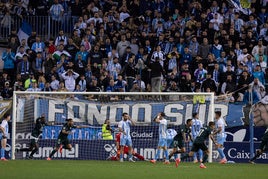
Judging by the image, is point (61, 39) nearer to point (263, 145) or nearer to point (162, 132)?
point (162, 132)

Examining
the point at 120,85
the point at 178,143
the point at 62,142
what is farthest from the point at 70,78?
the point at 178,143

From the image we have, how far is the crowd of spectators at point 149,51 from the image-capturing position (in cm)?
3338

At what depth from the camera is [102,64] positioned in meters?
34.2

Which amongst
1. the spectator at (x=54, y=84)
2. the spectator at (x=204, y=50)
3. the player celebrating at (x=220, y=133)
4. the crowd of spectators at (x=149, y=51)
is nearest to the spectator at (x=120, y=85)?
the crowd of spectators at (x=149, y=51)

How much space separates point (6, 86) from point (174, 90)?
22.2ft

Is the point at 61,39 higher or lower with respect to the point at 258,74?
higher

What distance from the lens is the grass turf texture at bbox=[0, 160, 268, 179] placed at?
22458mm

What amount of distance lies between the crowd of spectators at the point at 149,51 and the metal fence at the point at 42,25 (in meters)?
0.36

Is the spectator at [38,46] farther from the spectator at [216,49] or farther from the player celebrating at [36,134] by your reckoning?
the spectator at [216,49]

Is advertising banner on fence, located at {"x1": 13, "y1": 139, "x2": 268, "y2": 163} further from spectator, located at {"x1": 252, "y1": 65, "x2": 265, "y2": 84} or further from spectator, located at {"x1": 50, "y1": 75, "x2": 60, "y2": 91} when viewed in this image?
spectator, located at {"x1": 252, "y1": 65, "x2": 265, "y2": 84}

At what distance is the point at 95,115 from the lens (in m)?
32.5

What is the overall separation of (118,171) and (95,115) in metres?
8.17

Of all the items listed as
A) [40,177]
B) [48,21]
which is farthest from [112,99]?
[40,177]

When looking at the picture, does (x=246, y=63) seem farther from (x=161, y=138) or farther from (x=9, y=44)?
(x=9, y=44)
